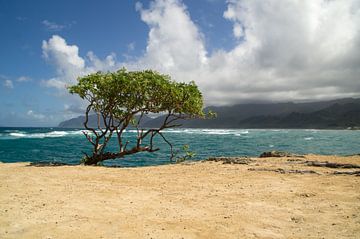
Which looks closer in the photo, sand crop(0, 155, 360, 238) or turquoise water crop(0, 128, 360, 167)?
sand crop(0, 155, 360, 238)

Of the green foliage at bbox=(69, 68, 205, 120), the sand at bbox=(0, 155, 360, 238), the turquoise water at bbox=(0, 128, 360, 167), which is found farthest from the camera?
the turquoise water at bbox=(0, 128, 360, 167)

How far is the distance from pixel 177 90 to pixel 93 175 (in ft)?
24.2

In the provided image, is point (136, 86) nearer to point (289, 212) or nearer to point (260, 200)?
point (260, 200)

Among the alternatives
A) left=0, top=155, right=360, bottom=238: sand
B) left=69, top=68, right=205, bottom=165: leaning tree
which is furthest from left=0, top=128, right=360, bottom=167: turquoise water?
left=0, top=155, right=360, bottom=238: sand

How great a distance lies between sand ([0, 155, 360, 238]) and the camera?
20.4ft

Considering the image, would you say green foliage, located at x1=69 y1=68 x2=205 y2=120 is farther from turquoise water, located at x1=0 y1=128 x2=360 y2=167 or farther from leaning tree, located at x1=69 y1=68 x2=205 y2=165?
turquoise water, located at x1=0 y1=128 x2=360 y2=167

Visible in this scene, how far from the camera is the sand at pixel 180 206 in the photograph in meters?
6.22

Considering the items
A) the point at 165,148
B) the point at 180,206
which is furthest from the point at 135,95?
the point at 165,148

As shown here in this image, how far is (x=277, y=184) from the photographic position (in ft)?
35.9

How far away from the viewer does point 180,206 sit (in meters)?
8.13

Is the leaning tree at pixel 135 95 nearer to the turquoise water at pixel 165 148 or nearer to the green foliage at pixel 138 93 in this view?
the green foliage at pixel 138 93

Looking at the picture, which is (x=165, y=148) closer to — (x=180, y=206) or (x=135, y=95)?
(x=135, y=95)

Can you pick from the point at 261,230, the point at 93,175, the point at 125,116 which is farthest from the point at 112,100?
the point at 261,230

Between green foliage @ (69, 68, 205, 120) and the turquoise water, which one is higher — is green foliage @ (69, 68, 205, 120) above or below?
above
